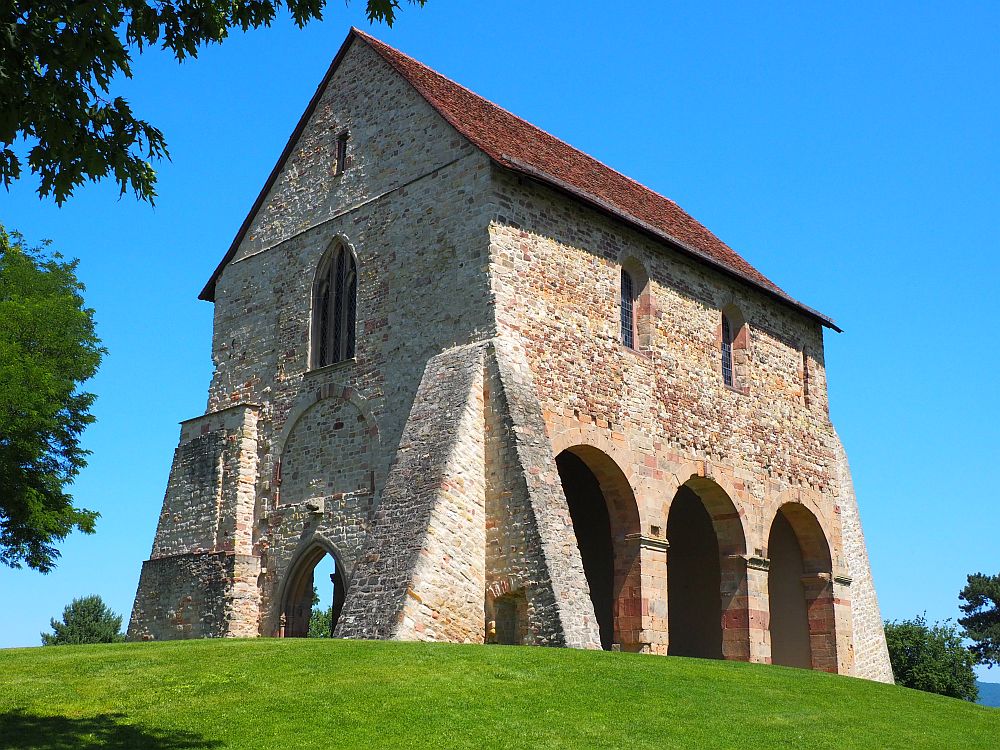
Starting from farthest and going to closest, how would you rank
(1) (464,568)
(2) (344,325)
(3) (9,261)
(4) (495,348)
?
(3) (9,261) → (2) (344,325) → (4) (495,348) → (1) (464,568)

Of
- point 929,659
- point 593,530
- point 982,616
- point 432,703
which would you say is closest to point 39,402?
point 593,530

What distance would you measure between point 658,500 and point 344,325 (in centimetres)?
647

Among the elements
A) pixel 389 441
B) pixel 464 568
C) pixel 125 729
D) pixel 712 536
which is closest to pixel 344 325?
pixel 389 441

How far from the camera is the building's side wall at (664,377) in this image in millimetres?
18109

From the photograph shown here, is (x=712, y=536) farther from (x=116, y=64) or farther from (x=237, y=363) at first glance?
(x=116, y=64)

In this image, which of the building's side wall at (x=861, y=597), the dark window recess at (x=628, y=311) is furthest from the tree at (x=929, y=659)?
the dark window recess at (x=628, y=311)

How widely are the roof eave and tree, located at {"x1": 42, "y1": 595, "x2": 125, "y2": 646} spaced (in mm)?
26542

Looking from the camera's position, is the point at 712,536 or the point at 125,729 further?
the point at 712,536

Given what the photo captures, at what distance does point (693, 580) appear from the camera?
24.2 metres

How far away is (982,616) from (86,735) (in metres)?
46.6

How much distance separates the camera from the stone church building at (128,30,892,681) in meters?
16.1

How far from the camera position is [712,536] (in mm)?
24031

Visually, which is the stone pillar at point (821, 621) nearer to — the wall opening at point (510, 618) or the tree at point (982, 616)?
the wall opening at point (510, 618)

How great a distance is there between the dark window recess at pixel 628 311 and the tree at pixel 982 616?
3416 cm
